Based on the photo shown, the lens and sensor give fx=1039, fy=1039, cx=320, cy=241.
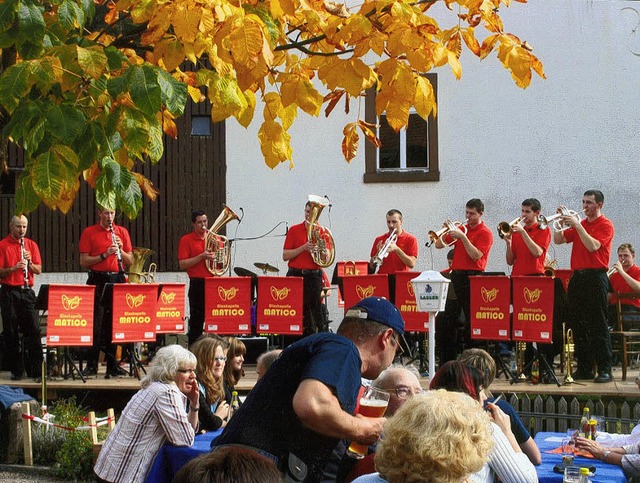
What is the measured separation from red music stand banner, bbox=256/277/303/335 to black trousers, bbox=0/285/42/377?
2.88 m

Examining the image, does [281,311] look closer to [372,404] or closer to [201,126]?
[201,126]

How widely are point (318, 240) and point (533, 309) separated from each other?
346 cm

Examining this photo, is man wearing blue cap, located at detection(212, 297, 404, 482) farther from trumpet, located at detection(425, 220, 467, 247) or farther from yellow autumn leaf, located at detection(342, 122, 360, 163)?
trumpet, located at detection(425, 220, 467, 247)

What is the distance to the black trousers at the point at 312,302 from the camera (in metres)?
14.1

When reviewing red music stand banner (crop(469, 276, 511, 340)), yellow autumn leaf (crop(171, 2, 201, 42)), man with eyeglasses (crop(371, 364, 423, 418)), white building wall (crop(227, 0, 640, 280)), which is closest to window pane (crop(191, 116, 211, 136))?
white building wall (crop(227, 0, 640, 280))

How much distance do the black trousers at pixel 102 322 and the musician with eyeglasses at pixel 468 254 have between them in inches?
170

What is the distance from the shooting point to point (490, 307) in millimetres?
12312

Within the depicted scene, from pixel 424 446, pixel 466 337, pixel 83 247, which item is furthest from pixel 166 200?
pixel 424 446

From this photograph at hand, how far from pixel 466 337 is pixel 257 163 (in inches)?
258

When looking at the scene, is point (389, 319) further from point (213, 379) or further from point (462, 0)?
point (213, 379)

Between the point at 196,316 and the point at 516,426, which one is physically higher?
the point at 196,316

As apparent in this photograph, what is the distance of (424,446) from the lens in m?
3.45

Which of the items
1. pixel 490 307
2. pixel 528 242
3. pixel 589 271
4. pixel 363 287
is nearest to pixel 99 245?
pixel 363 287

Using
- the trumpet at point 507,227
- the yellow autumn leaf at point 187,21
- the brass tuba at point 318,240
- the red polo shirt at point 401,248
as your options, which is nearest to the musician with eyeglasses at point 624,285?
the trumpet at point 507,227
